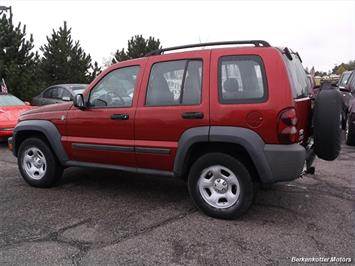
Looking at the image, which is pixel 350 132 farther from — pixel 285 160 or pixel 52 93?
pixel 52 93

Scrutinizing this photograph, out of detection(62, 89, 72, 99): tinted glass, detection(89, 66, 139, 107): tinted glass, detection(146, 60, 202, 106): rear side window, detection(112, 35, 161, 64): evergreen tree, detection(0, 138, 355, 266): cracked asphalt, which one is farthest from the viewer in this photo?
detection(112, 35, 161, 64): evergreen tree

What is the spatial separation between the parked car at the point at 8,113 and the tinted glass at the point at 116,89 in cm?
513

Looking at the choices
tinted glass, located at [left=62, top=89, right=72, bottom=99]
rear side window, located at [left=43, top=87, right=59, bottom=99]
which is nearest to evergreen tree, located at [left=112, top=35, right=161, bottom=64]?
rear side window, located at [left=43, top=87, right=59, bottom=99]

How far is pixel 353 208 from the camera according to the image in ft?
15.4

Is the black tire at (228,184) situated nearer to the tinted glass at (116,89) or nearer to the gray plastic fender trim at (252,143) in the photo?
the gray plastic fender trim at (252,143)

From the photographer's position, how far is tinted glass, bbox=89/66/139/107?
4.91 metres

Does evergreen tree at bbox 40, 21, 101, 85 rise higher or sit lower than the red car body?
higher

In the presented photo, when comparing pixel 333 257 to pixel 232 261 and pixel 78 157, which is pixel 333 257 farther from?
pixel 78 157

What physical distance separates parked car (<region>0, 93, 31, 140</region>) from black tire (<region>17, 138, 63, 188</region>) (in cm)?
386

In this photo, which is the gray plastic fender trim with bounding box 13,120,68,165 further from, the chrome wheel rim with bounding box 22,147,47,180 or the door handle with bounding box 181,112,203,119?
the door handle with bounding box 181,112,203,119

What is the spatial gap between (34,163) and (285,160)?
367 cm

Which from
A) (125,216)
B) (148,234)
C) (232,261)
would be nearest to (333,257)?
(232,261)

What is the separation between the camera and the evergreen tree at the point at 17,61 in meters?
16.9

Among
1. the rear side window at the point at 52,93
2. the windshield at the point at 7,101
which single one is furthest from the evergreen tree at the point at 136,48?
the windshield at the point at 7,101
